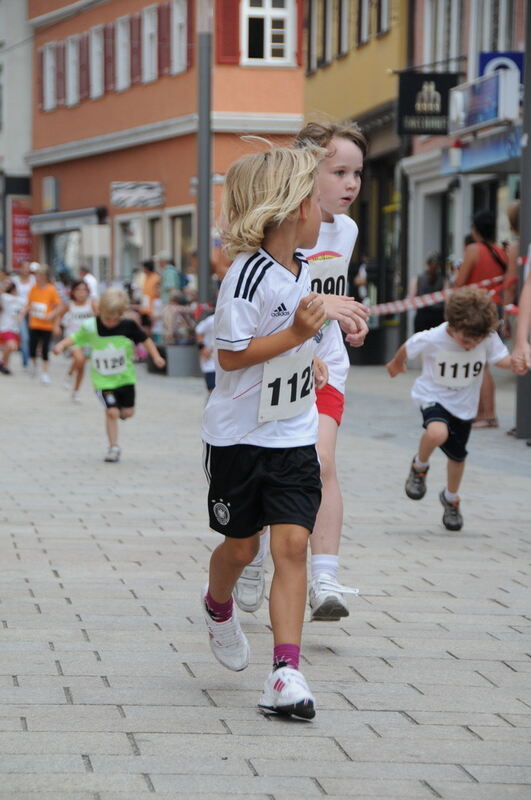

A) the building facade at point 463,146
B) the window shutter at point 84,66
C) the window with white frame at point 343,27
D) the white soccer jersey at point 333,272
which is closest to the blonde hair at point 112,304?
the white soccer jersey at point 333,272

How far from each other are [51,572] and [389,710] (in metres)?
2.77

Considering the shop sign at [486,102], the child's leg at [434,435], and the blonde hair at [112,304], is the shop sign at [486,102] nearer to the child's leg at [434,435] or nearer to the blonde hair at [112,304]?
the blonde hair at [112,304]

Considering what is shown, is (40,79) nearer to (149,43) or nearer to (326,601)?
(149,43)

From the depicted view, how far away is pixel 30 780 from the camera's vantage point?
4.12 meters

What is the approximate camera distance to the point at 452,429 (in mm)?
9078

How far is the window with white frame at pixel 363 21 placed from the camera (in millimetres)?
31000

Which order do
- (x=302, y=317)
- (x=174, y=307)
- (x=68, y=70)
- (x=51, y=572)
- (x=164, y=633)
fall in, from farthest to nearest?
(x=68, y=70) → (x=174, y=307) → (x=51, y=572) → (x=164, y=633) → (x=302, y=317)

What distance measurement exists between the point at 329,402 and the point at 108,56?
1605 inches

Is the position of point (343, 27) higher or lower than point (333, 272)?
higher

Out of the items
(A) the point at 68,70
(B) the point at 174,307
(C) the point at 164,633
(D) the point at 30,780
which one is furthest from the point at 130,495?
(A) the point at 68,70

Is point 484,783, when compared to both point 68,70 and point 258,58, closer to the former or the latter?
point 258,58

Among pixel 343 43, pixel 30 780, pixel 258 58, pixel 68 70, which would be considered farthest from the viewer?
pixel 68 70

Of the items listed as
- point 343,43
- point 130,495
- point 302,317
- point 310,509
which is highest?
point 343,43

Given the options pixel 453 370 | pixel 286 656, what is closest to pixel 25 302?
pixel 453 370
